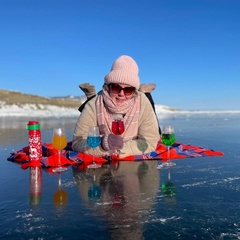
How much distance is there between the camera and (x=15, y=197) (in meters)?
2.24

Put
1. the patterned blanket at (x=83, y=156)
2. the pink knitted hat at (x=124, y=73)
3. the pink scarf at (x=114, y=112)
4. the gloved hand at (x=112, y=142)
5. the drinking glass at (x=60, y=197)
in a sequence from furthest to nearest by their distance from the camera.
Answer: the pink scarf at (x=114, y=112) < the pink knitted hat at (x=124, y=73) < the patterned blanket at (x=83, y=156) < the gloved hand at (x=112, y=142) < the drinking glass at (x=60, y=197)

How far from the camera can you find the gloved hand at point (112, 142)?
340cm

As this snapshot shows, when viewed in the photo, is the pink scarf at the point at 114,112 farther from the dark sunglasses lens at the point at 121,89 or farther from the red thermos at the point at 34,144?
the red thermos at the point at 34,144

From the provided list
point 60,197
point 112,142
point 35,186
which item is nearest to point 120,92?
point 112,142

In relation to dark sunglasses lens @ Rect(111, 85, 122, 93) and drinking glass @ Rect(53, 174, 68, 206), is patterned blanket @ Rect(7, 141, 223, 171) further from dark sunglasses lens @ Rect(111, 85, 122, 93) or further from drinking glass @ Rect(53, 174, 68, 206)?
drinking glass @ Rect(53, 174, 68, 206)

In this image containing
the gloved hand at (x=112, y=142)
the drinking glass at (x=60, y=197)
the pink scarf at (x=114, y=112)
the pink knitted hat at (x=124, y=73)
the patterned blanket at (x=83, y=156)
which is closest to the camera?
the drinking glass at (x=60, y=197)

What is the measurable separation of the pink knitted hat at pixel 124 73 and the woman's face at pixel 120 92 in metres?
0.07

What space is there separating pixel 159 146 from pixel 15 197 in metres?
2.75

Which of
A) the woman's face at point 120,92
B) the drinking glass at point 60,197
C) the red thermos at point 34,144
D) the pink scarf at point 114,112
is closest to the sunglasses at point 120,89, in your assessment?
the woman's face at point 120,92

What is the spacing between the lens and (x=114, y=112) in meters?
3.97

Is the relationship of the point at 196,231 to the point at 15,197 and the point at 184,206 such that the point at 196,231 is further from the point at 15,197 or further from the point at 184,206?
the point at 15,197

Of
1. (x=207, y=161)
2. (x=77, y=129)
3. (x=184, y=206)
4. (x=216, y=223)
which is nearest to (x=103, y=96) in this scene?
(x=77, y=129)

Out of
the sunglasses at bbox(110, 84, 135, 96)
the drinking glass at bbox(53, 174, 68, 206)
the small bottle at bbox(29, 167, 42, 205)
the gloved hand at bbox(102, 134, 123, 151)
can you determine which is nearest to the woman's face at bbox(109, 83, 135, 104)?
the sunglasses at bbox(110, 84, 135, 96)

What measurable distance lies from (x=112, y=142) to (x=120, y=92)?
784 mm
